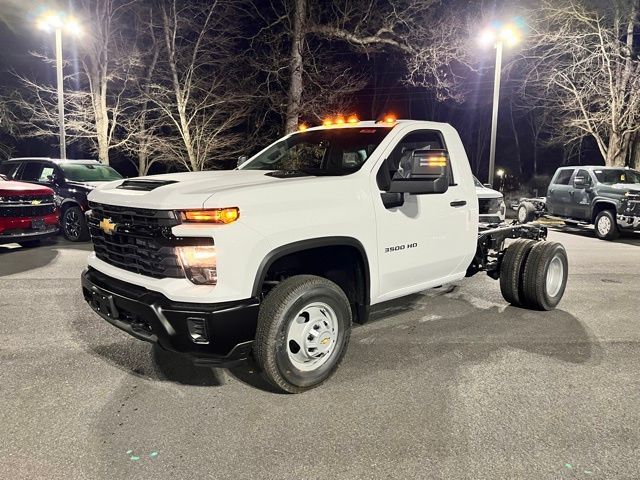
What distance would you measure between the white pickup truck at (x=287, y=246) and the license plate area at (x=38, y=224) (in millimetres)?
6026

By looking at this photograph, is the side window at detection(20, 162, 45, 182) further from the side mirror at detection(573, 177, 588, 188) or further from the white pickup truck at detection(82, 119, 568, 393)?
the side mirror at detection(573, 177, 588, 188)

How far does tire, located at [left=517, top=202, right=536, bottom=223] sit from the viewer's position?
1471cm

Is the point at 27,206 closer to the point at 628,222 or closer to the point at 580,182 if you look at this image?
the point at 580,182

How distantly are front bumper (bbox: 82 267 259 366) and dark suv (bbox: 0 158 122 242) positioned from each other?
791 cm

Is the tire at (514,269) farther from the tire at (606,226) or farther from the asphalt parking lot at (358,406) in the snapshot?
the tire at (606,226)

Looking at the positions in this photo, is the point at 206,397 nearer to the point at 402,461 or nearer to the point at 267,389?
the point at 267,389

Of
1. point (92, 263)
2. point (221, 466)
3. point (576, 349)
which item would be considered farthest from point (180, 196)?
point (576, 349)

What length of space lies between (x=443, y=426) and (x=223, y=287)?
1667mm

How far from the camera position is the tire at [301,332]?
11.4 feet

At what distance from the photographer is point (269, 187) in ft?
11.4

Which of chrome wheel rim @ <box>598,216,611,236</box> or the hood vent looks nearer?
the hood vent

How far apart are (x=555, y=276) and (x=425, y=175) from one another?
3025mm

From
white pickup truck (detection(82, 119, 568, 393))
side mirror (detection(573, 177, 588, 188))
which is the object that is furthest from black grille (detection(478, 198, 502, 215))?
side mirror (detection(573, 177, 588, 188))

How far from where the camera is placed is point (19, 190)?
9.15 m
